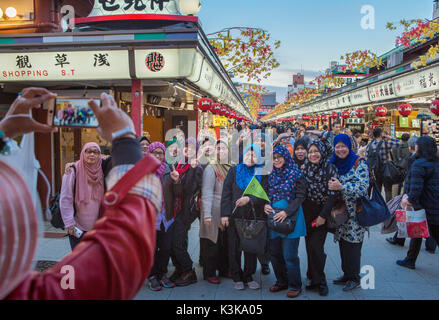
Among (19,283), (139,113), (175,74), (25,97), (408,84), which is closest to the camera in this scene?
(19,283)

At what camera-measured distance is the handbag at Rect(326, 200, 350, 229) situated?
4.10 metres

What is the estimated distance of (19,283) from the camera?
0.99 meters

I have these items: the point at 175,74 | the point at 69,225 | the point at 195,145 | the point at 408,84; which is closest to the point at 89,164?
the point at 69,225

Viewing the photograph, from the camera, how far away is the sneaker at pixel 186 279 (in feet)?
14.9

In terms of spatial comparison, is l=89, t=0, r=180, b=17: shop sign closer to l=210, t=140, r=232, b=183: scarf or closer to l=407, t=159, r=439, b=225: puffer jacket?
l=210, t=140, r=232, b=183: scarf

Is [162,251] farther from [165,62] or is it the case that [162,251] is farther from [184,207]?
[165,62]

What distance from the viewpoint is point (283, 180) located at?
4164 mm

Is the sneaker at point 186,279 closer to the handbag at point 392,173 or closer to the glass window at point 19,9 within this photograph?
the handbag at point 392,173

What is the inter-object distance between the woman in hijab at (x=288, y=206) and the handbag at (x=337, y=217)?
34 cm

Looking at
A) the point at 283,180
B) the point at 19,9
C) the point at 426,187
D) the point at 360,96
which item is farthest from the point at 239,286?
the point at 360,96

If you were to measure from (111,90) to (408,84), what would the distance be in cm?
924

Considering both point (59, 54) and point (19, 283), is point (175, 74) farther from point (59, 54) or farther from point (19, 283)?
point (19, 283)

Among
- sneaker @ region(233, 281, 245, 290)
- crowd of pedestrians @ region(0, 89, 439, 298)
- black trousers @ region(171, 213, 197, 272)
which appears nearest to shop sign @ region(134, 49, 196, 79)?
crowd of pedestrians @ region(0, 89, 439, 298)

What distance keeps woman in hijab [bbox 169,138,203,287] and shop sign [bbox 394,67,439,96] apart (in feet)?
25.1
